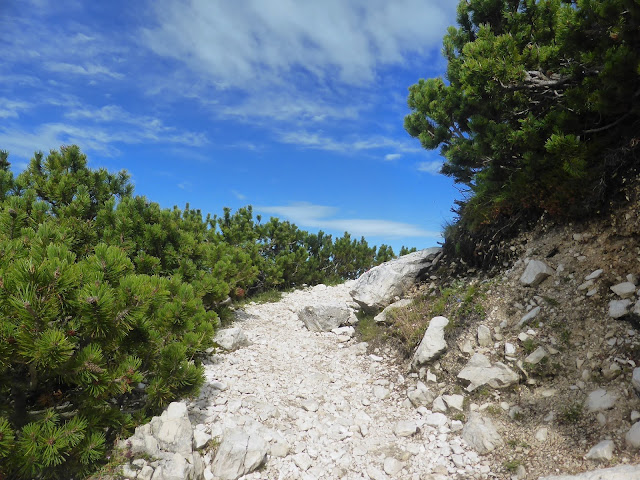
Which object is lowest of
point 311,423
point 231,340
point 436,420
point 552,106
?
point 436,420

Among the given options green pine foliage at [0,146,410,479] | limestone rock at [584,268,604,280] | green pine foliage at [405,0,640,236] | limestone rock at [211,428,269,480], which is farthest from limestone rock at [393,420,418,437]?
green pine foliage at [405,0,640,236]

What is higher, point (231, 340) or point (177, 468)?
point (231, 340)

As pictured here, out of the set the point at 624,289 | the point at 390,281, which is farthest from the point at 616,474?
the point at 390,281

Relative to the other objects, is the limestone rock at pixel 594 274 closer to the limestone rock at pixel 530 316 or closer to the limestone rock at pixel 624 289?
the limestone rock at pixel 624 289

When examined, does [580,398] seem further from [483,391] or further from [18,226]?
[18,226]

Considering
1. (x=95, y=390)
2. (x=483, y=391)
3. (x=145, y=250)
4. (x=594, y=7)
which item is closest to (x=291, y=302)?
(x=145, y=250)

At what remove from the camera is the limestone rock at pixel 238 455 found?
4.70 metres

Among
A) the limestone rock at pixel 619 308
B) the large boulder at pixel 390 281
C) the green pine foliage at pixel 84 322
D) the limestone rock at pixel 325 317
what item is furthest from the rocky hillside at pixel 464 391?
the limestone rock at pixel 325 317

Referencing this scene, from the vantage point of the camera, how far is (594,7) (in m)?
5.64

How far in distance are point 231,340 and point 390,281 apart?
4.27 metres

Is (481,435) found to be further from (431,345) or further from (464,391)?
(431,345)

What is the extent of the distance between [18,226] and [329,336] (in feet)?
23.5

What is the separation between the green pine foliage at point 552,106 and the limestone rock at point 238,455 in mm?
6198

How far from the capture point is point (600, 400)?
4.68m
